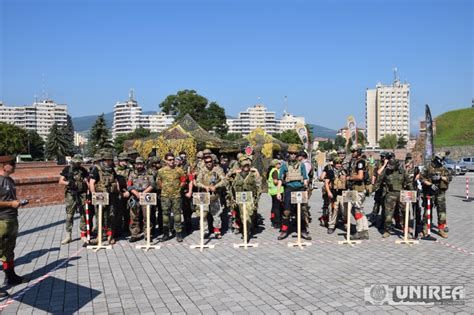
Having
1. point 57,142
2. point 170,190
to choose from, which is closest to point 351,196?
point 170,190

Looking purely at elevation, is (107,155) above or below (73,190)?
above

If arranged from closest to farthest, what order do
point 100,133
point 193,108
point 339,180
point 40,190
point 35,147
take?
point 339,180 → point 40,190 → point 100,133 → point 193,108 → point 35,147

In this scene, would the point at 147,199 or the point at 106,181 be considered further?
the point at 106,181

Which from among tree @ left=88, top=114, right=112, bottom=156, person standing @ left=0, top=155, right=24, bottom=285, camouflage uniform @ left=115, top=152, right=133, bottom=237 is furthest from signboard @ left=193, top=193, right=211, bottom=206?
tree @ left=88, top=114, right=112, bottom=156

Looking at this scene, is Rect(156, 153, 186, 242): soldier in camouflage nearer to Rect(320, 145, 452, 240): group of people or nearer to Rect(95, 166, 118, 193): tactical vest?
Rect(95, 166, 118, 193): tactical vest

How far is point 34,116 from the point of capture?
621 feet

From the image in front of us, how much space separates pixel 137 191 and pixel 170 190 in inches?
33.1

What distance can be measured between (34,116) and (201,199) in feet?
676

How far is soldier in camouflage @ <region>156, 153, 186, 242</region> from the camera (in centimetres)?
898

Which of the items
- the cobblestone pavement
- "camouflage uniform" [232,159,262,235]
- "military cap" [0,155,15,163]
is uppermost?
"military cap" [0,155,15,163]

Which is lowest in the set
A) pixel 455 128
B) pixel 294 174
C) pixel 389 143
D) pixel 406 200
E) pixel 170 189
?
pixel 406 200

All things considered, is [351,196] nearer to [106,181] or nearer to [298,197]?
[298,197]

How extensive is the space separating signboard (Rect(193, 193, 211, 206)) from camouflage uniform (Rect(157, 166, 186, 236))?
491 mm

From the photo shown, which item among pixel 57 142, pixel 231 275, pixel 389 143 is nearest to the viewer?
pixel 231 275
